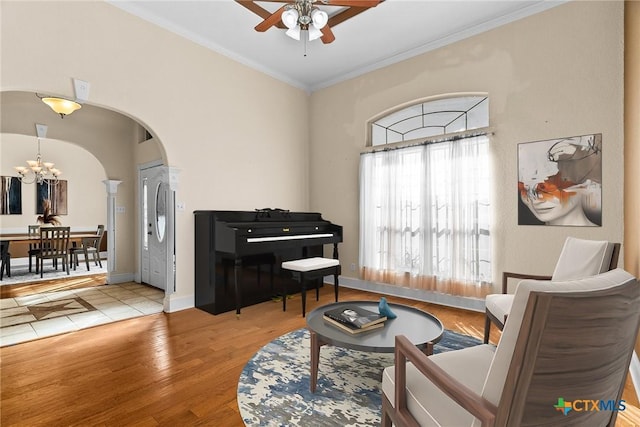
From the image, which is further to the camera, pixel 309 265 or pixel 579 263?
pixel 309 265

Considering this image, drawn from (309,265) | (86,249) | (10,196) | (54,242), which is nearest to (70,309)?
(309,265)

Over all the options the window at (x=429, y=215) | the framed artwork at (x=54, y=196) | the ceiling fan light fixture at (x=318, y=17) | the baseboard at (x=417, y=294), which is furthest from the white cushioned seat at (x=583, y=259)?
the framed artwork at (x=54, y=196)

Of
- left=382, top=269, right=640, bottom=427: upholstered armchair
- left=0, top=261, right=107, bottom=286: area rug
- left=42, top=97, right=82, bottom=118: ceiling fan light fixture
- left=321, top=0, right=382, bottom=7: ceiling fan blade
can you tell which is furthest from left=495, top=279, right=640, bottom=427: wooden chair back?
left=0, top=261, right=107, bottom=286: area rug

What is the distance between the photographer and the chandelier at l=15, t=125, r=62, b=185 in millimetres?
7234

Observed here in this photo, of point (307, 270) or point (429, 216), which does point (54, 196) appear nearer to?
point (307, 270)

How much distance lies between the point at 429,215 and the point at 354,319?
2.32 meters

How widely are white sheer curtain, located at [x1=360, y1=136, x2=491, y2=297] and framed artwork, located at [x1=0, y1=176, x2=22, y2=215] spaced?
824 cm

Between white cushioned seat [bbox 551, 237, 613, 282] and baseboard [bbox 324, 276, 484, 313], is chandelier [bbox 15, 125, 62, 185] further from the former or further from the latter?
white cushioned seat [bbox 551, 237, 613, 282]

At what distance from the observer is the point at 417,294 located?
4.08 metres

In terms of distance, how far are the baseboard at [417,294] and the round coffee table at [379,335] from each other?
173 cm

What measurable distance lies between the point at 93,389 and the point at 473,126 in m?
4.35

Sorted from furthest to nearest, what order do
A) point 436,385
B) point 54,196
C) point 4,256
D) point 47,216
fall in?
point 54,196, point 47,216, point 4,256, point 436,385

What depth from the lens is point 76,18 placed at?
116 inches

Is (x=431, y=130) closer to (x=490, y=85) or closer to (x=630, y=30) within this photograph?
(x=490, y=85)
